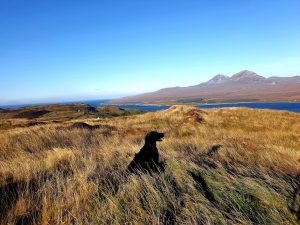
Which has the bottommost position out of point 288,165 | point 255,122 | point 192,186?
point 255,122

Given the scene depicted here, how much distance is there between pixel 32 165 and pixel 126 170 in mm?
1860

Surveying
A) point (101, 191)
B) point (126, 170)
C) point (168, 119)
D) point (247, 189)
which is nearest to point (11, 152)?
→ point (126, 170)

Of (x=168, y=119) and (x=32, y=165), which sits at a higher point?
(x=32, y=165)

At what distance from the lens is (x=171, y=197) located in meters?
3.37

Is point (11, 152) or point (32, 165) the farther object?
point (11, 152)

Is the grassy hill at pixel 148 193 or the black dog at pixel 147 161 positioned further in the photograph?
the black dog at pixel 147 161

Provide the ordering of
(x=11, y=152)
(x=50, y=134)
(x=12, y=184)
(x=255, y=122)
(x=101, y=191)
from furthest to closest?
(x=255, y=122), (x=50, y=134), (x=11, y=152), (x=12, y=184), (x=101, y=191)

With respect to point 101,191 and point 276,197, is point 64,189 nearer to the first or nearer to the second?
point 101,191

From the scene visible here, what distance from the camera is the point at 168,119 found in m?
22.0

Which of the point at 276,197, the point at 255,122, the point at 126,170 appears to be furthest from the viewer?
the point at 255,122

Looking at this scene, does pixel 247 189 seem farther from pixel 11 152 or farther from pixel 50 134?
pixel 50 134

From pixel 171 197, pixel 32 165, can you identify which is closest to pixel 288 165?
pixel 171 197

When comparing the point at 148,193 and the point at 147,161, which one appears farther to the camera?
the point at 147,161

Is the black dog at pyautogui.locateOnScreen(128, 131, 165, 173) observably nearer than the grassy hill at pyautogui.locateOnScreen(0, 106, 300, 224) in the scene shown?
No
